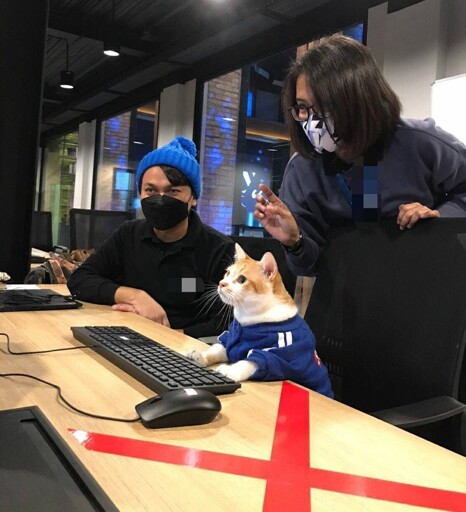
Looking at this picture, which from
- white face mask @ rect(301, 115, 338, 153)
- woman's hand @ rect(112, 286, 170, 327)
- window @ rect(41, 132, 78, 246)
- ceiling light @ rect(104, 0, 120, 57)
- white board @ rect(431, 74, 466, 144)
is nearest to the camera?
white face mask @ rect(301, 115, 338, 153)

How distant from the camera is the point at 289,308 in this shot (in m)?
0.95

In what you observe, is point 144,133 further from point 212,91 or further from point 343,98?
point 343,98

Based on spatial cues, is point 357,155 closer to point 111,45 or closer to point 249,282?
point 249,282

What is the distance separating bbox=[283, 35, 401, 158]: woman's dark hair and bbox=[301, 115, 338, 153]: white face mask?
0.07 ft

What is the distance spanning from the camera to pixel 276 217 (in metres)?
1.24

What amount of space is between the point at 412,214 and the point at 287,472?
70 cm

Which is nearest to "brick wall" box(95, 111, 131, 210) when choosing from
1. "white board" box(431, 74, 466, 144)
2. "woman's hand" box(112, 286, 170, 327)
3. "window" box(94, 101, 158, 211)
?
"window" box(94, 101, 158, 211)

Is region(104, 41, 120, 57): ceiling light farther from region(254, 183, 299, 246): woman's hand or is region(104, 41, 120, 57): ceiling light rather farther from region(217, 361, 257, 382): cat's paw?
region(217, 361, 257, 382): cat's paw

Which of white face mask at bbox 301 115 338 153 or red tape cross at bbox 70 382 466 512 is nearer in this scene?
→ red tape cross at bbox 70 382 466 512

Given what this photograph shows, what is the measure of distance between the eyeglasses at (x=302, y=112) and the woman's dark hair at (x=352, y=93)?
0.01 meters

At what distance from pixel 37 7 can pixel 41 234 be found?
9.80 feet

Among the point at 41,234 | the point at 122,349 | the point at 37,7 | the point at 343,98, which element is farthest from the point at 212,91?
the point at 122,349

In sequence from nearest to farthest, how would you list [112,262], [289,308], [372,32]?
1. [289,308]
2. [112,262]
3. [372,32]

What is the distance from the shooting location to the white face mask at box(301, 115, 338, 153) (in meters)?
1.30
